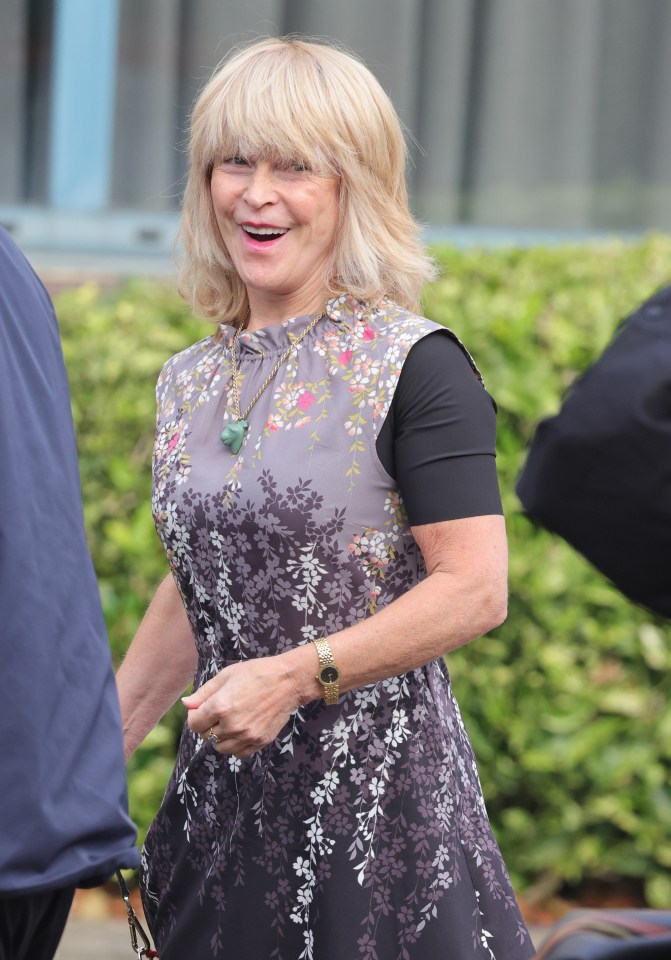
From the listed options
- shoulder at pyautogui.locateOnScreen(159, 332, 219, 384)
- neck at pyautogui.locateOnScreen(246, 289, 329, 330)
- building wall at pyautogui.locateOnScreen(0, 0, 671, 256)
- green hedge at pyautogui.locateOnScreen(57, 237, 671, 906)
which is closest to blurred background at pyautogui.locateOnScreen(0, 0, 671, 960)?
building wall at pyautogui.locateOnScreen(0, 0, 671, 256)

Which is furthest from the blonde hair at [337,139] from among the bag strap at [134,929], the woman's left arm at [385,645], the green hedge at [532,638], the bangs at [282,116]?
the green hedge at [532,638]

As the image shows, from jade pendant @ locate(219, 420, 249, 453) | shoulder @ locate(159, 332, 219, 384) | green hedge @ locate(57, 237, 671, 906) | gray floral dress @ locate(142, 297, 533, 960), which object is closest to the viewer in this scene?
gray floral dress @ locate(142, 297, 533, 960)

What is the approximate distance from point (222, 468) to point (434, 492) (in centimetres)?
37

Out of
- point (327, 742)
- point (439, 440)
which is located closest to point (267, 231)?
point (439, 440)

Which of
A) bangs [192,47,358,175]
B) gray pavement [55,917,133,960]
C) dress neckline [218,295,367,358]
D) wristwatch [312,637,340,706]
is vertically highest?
bangs [192,47,358,175]

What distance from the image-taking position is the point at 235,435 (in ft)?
7.51

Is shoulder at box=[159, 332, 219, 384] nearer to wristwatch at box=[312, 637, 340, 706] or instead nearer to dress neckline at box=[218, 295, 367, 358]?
dress neckline at box=[218, 295, 367, 358]

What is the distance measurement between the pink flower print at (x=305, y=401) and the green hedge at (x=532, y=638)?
169 cm

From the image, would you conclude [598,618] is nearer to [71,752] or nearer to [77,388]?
[77,388]

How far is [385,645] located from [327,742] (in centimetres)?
22

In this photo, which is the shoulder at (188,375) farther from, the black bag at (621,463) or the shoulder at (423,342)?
the black bag at (621,463)

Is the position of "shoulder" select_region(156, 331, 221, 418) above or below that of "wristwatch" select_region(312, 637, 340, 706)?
above

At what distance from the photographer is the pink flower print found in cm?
226

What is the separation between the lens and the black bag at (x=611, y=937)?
1.29m
